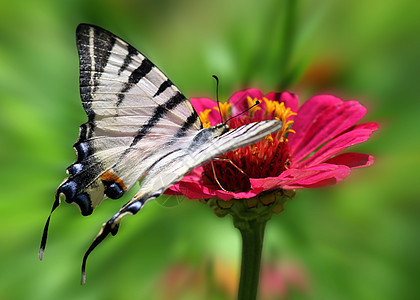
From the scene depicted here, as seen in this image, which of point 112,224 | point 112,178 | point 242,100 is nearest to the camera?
point 112,224

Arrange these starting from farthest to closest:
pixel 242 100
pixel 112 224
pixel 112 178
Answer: pixel 242 100 < pixel 112 178 < pixel 112 224

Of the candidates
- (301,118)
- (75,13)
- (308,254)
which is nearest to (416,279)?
(308,254)

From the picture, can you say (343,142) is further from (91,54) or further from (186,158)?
(91,54)

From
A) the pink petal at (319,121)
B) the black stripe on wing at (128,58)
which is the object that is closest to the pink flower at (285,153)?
Result: the pink petal at (319,121)

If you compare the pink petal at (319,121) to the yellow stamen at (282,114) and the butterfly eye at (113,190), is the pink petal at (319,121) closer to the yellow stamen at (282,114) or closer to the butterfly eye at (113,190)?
the yellow stamen at (282,114)

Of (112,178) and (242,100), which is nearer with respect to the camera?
(112,178)

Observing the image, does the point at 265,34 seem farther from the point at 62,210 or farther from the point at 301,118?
the point at 62,210

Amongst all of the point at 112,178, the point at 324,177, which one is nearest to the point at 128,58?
the point at 112,178
